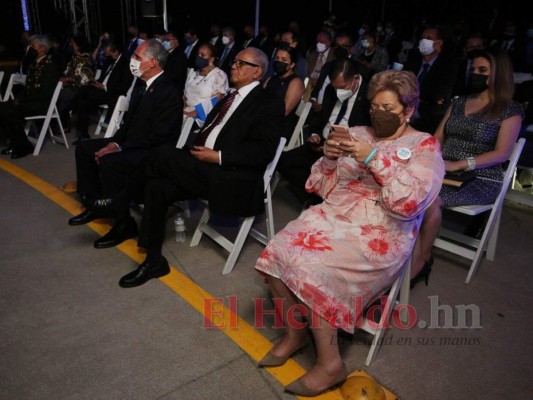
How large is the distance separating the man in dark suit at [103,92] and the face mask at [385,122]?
4.56 m

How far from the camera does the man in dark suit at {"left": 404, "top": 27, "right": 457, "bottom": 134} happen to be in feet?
14.5

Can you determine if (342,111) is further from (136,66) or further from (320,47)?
(320,47)

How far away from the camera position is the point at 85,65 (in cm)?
609

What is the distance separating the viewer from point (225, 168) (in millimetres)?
2746

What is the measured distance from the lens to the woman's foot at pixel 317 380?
6.28 ft

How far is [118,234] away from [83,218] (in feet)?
1.51

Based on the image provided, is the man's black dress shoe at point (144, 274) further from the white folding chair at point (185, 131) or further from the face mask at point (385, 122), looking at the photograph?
the face mask at point (385, 122)

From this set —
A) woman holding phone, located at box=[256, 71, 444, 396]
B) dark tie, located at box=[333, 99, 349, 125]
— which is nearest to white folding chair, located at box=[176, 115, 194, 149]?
dark tie, located at box=[333, 99, 349, 125]

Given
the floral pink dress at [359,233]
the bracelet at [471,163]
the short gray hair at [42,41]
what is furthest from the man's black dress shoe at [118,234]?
the short gray hair at [42,41]

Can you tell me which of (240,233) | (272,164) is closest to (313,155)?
(272,164)

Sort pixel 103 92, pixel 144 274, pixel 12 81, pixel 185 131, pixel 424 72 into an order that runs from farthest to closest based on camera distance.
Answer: pixel 103 92 → pixel 12 81 → pixel 424 72 → pixel 185 131 → pixel 144 274

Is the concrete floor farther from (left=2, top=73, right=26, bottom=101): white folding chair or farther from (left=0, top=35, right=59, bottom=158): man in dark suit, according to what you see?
(left=2, top=73, right=26, bottom=101): white folding chair

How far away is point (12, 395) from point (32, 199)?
7.91 feet

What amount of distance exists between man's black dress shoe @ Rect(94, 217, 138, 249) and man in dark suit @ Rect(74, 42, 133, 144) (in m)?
2.89
